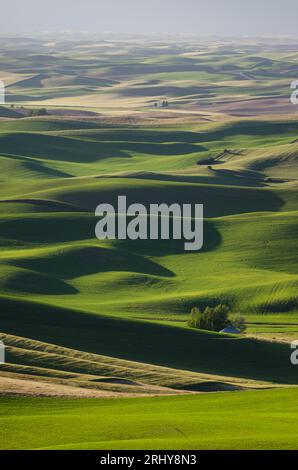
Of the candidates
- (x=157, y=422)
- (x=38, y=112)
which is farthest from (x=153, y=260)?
(x=38, y=112)

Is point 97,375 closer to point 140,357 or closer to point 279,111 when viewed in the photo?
point 140,357

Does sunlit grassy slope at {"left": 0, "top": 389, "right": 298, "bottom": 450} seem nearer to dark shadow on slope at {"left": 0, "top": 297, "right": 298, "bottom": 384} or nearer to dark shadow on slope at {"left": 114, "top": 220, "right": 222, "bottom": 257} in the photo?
dark shadow on slope at {"left": 0, "top": 297, "right": 298, "bottom": 384}

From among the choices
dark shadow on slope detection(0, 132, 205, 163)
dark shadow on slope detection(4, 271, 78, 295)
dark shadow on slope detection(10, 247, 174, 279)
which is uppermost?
dark shadow on slope detection(0, 132, 205, 163)

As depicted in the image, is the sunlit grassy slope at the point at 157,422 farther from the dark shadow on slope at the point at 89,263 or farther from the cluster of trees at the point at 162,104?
the cluster of trees at the point at 162,104

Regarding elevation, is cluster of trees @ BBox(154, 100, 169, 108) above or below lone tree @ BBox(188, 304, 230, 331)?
above

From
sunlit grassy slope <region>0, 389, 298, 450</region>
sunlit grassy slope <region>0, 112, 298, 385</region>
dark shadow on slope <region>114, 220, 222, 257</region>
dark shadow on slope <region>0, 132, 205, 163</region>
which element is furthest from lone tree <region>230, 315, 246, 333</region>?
dark shadow on slope <region>0, 132, 205, 163</region>
